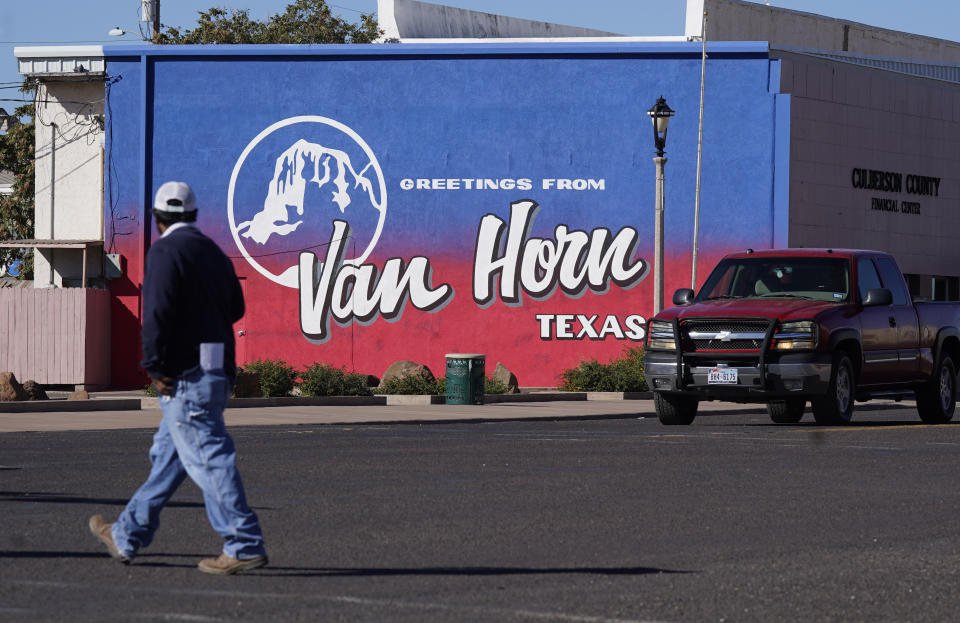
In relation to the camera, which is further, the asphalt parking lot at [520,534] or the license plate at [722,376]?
the license plate at [722,376]

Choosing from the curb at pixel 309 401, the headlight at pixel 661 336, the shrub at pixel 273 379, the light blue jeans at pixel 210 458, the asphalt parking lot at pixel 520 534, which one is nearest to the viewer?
the asphalt parking lot at pixel 520 534

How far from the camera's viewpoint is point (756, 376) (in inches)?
745

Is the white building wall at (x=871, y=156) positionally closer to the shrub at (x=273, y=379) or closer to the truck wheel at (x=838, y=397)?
the shrub at (x=273, y=379)

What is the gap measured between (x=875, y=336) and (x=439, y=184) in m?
18.1

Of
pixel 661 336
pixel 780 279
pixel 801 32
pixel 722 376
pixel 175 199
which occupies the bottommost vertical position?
pixel 722 376

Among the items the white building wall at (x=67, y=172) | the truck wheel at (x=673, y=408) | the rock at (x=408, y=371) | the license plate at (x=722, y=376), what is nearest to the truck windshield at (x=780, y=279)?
the truck wheel at (x=673, y=408)

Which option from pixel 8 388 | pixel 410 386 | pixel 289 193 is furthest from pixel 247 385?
pixel 289 193

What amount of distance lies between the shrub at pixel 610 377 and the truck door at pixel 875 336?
995 cm

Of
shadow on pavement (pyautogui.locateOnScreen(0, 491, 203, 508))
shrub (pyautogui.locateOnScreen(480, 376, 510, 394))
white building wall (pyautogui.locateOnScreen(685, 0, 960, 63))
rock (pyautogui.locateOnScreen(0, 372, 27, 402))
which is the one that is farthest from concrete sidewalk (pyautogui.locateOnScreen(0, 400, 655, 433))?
white building wall (pyautogui.locateOnScreen(685, 0, 960, 63))

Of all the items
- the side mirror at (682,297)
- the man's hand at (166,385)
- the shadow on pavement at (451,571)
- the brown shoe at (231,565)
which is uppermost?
the side mirror at (682,297)

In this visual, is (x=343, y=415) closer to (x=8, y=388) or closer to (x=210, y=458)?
A: (x=8, y=388)

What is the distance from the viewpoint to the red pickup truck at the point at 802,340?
18984 mm

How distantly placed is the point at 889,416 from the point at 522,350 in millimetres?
13514

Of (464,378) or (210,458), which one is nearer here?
(210,458)
